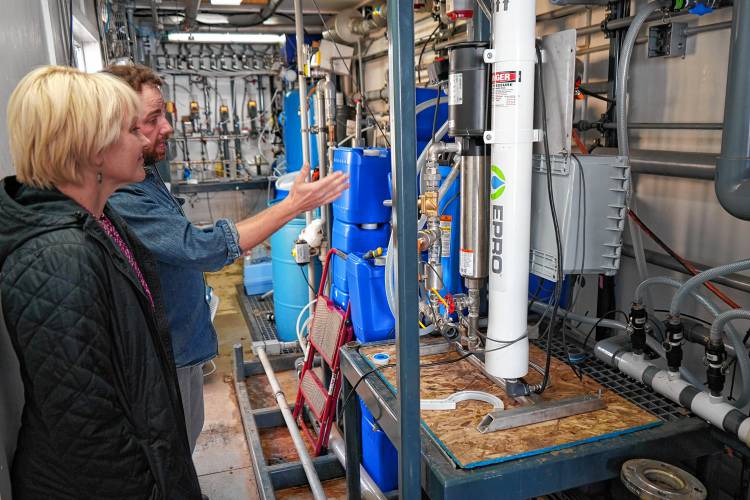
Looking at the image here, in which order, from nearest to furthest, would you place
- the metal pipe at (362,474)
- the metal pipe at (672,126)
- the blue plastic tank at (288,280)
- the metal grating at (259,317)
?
the metal pipe at (672,126) → the metal pipe at (362,474) → the blue plastic tank at (288,280) → the metal grating at (259,317)

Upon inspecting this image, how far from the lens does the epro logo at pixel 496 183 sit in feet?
5.47

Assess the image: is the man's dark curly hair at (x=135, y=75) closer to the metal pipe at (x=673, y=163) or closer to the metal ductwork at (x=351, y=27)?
the metal pipe at (x=673, y=163)

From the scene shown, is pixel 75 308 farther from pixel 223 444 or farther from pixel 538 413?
pixel 223 444

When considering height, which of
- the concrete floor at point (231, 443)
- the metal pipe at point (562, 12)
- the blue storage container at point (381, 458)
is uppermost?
the metal pipe at point (562, 12)

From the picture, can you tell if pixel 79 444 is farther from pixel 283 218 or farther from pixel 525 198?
pixel 525 198

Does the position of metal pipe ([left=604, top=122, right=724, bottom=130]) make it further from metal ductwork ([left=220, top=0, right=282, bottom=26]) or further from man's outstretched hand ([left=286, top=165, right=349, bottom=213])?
metal ductwork ([left=220, top=0, right=282, bottom=26])

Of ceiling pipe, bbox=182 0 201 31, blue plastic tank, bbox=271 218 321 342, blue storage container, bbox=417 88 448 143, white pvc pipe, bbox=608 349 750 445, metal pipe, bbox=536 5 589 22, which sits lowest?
blue plastic tank, bbox=271 218 321 342

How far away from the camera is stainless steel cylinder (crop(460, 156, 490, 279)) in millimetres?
1817

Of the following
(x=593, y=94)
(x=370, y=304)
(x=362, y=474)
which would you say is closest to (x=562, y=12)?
(x=593, y=94)

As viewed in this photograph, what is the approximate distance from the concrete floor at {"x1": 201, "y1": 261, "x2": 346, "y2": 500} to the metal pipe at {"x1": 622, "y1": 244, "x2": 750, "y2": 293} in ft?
5.97

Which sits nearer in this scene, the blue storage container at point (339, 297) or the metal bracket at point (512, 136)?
the metal bracket at point (512, 136)

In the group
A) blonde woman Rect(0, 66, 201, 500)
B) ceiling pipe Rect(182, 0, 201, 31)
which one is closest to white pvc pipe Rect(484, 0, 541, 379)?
blonde woman Rect(0, 66, 201, 500)

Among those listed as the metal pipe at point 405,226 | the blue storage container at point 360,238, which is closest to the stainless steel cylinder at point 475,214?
the metal pipe at point 405,226

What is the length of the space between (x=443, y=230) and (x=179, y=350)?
1.05 metres
